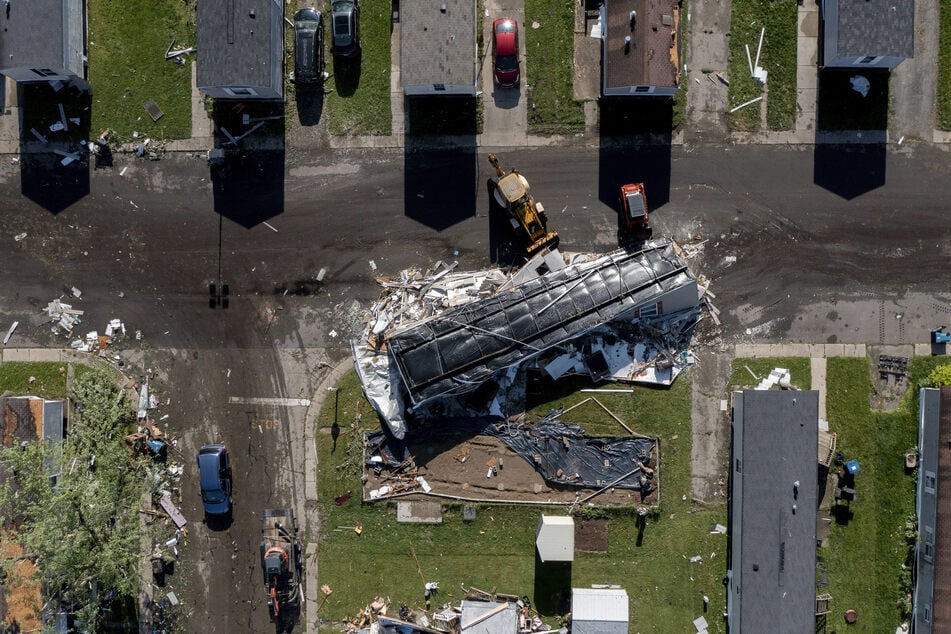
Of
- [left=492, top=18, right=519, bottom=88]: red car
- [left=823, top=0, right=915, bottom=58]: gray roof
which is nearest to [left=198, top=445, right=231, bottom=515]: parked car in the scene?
[left=492, top=18, right=519, bottom=88]: red car

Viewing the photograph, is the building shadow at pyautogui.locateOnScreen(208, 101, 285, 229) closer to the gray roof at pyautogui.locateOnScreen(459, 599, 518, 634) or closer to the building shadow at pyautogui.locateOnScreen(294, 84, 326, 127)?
the building shadow at pyautogui.locateOnScreen(294, 84, 326, 127)

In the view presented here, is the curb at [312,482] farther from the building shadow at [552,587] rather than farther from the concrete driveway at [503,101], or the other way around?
the concrete driveway at [503,101]

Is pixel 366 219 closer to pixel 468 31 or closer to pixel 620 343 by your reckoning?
pixel 468 31

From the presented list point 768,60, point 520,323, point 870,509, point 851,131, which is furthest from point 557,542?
point 768,60

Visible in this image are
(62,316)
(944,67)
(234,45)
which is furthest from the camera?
(62,316)

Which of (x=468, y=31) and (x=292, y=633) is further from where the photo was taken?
(x=292, y=633)

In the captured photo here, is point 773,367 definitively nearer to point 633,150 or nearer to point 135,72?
point 633,150

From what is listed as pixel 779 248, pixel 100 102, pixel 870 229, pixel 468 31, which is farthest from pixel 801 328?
pixel 100 102

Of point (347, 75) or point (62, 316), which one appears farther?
point (62, 316)
